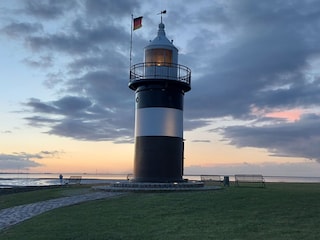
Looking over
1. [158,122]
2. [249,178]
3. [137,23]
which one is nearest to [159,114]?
[158,122]

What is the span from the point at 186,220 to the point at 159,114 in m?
12.2

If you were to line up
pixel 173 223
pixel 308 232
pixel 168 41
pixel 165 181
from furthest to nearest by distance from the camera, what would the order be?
pixel 168 41
pixel 165 181
pixel 173 223
pixel 308 232

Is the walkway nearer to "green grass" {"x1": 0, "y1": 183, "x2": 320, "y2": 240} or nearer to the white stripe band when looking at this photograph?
"green grass" {"x1": 0, "y1": 183, "x2": 320, "y2": 240}

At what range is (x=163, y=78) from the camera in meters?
23.8

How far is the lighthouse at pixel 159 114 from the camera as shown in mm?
23719

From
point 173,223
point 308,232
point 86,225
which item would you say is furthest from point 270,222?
point 86,225

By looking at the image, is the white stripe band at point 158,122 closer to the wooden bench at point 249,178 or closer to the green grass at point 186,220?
the wooden bench at point 249,178

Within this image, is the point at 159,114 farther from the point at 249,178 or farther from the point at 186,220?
the point at 186,220

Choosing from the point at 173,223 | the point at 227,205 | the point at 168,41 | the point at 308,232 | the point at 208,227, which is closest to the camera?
the point at 308,232

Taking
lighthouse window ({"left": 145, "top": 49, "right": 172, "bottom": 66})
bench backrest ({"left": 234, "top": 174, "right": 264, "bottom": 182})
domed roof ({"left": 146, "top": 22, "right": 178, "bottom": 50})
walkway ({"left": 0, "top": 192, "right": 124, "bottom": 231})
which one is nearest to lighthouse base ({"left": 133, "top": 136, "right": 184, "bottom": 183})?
walkway ({"left": 0, "top": 192, "right": 124, "bottom": 231})

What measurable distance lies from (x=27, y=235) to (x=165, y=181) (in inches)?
502

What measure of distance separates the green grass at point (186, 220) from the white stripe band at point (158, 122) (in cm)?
738

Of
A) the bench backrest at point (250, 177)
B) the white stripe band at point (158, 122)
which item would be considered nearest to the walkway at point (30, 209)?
the white stripe band at point (158, 122)

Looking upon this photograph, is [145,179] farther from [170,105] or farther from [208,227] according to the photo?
[208,227]
